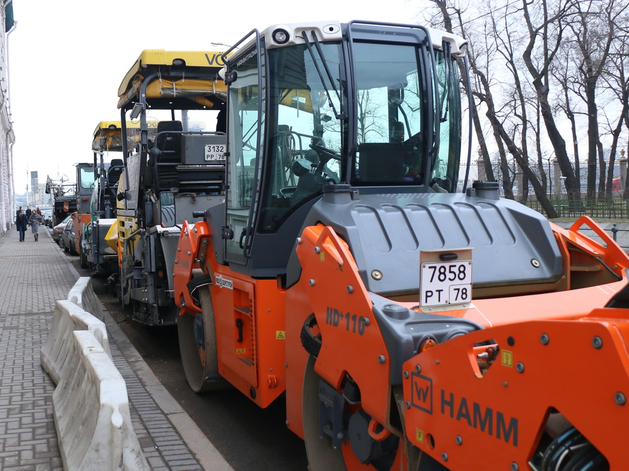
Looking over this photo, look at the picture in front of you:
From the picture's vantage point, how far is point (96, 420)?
154 inches

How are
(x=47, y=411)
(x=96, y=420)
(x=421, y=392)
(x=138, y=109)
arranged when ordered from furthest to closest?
1. (x=138, y=109)
2. (x=47, y=411)
3. (x=96, y=420)
4. (x=421, y=392)

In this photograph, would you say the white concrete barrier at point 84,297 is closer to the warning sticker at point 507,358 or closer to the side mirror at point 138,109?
the side mirror at point 138,109

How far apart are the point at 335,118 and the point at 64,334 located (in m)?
3.76

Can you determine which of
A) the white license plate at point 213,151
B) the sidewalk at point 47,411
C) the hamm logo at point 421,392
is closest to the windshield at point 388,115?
the hamm logo at point 421,392

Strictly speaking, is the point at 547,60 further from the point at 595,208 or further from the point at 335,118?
the point at 335,118

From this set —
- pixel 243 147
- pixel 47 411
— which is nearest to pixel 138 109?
pixel 243 147

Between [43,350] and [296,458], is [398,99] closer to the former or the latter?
[296,458]

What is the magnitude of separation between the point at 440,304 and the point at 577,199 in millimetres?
22724

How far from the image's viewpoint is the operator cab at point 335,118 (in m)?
4.30

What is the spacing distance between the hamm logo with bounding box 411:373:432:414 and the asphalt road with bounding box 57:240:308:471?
2.17m

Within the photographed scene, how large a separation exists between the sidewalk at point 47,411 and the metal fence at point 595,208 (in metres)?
15.2

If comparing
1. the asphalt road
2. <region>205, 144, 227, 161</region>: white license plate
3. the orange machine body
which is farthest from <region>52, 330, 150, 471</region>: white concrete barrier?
<region>205, 144, 227, 161</region>: white license plate

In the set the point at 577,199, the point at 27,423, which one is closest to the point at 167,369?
the point at 27,423

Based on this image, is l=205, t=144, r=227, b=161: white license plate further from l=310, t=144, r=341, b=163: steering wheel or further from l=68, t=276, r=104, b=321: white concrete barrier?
l=310, t=144, r=341, b=163: steering wheel
